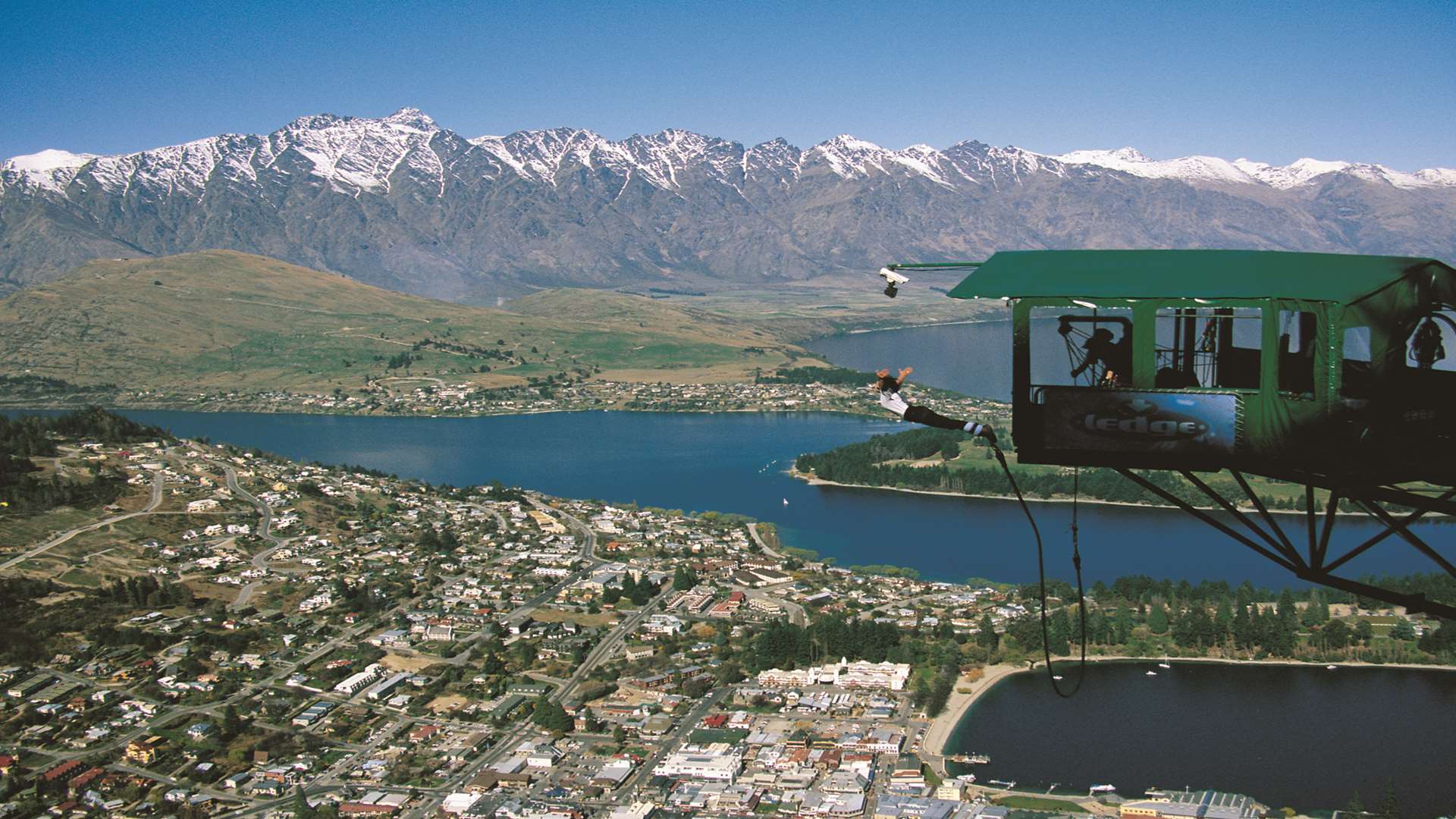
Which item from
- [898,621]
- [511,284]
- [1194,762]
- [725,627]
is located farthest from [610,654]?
[511,284]

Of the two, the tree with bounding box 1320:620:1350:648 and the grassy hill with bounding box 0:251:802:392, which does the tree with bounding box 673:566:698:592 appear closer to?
the tree with bounding box 1320:620:1350:648

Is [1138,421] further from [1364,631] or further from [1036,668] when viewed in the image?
[1364,631]

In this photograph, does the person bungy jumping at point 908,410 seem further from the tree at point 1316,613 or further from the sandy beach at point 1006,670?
the tree at point 1316,613

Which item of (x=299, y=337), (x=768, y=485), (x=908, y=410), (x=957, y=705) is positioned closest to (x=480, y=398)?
(x=299, y=337)

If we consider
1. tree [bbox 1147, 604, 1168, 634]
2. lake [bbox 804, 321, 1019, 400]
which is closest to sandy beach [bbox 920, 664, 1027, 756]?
tree [bbox 1147, 604, 1168, 634]

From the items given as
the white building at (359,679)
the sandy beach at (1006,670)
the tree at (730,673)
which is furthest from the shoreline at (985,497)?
the white building at (359,679)

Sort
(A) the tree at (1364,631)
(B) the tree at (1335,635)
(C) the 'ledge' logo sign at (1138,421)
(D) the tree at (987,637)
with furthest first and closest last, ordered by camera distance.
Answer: (A) the tree at (1364,631) < (B) the tree at (1335,635) < (D) the tree at (987,637) < (C) the 'ledge' logo sign at (1138,421)
